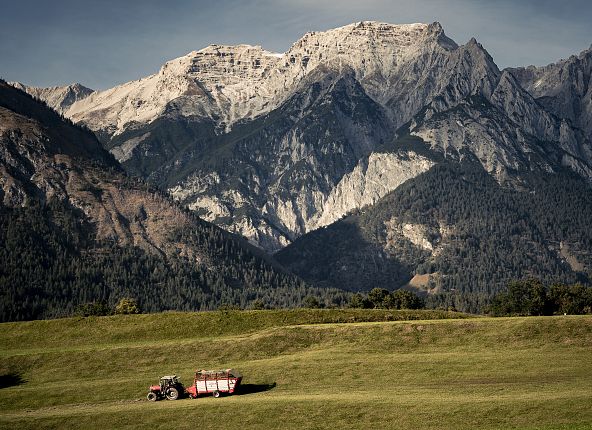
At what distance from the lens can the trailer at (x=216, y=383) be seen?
322 ft

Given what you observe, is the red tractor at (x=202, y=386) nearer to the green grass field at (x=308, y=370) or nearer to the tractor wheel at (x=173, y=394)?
the tractor wheel at (x=173, y=394)

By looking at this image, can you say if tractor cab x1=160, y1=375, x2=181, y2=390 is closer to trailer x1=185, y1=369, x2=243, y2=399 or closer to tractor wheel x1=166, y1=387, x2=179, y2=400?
tractor wheel x1=166, y1=387, x2=179, y2=400

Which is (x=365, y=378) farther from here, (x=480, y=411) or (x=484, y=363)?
(x=480, y=411)

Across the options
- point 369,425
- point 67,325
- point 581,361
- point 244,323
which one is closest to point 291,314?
point 244,323

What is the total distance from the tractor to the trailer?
1978 mm

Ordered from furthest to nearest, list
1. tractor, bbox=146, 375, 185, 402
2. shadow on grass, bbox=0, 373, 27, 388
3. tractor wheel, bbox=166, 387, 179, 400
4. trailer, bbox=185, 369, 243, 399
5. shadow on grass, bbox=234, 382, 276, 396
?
A: shadow on grass, bbox=0, 373, 27, 388, shadow on grass, bbox=234, 382, 276, 396, tractor, bbox=146, 375, 185, 402, tractor wheel, bbox=166, 387, 179, 400, trailer, bbox=185, 369, 243, 399

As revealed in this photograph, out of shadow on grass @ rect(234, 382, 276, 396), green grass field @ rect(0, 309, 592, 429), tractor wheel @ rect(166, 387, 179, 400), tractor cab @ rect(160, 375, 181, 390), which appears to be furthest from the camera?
shadow on grass @ rect(234, 382, 276, 396)

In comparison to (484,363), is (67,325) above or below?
above

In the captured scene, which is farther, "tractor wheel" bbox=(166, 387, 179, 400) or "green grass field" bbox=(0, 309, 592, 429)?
"tractor wheel" bbox=(166, 387, 179, 400)

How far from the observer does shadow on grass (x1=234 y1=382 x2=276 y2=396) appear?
99.6 metres

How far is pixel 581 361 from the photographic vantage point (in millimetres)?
100750

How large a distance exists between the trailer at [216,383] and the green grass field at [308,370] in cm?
270

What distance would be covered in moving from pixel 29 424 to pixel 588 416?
2158 inches

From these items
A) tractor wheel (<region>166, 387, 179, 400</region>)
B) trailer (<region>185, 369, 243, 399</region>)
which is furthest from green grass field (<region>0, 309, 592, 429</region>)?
tractor wheel (<region>166, 387, 179, 400</region>)
